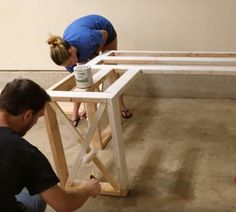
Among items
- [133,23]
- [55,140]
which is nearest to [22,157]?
[55,140]

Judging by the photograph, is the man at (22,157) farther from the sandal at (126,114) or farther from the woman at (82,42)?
the sandal at (126,114)

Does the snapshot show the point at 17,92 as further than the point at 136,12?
No

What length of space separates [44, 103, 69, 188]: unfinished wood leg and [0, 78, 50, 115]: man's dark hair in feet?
2.30

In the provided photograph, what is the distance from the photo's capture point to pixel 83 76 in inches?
82.4

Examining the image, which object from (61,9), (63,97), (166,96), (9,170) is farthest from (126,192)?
(61,9)

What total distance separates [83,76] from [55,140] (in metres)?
0.44

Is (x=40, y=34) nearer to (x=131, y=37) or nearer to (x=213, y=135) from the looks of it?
(x=131, y=37)

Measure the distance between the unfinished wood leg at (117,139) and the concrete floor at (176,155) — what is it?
12cm

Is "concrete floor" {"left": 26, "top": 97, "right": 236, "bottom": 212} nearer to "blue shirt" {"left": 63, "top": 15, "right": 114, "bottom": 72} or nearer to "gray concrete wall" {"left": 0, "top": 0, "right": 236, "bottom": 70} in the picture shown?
"gray concrete wall" {"left": 0, "top": 0, "right": 236, "bottom": 70}

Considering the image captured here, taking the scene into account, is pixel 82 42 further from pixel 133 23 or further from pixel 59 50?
pixel 133 23

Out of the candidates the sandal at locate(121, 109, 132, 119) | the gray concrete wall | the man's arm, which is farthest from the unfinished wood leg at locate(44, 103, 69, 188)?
the gray concrete wall

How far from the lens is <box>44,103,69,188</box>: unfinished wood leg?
2066mm

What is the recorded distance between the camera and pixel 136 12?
3.34 m

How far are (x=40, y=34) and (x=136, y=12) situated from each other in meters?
1.12
